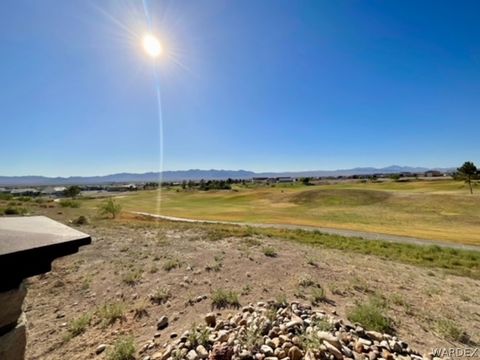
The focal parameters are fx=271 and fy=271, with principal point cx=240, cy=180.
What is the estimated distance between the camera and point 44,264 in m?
1.78

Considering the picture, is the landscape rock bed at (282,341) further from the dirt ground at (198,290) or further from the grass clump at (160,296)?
the grass clump at (160,296)

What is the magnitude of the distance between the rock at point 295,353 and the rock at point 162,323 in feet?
8.89

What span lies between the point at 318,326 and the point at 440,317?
344 centimetres

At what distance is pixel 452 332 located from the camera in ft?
16.8

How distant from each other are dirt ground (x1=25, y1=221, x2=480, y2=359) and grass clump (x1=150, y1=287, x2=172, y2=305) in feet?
0.39

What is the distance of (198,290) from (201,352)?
310 centimetres

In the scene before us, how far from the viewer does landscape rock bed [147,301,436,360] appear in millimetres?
3881

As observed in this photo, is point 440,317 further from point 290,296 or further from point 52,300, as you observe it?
point 52,300

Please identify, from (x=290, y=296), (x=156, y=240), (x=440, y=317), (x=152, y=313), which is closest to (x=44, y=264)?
(x=152, y=313)

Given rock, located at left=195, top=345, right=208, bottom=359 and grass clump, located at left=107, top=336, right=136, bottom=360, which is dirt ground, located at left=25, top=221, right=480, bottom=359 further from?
rock, located at left=195, top=345, right=208, bottom=359

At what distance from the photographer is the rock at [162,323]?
535cm

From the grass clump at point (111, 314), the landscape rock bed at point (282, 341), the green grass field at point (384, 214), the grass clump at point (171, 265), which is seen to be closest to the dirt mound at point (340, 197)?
the green grass field at point (384, 214)

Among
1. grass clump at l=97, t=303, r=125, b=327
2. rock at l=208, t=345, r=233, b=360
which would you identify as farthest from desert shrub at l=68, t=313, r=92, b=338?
rock at l=208, t=345, r=233, b=360

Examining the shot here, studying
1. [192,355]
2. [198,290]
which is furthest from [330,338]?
[198,290]
